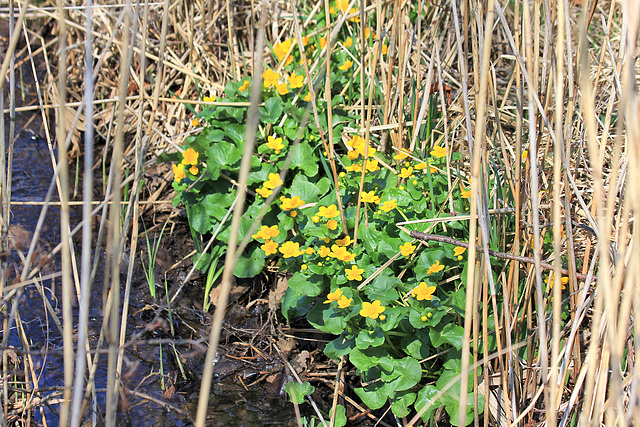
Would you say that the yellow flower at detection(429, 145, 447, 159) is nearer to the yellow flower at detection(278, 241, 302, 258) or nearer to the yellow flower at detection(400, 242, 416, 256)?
the yellow flower at detection(400, 242, 416, 256)

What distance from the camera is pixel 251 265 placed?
2.26 metres

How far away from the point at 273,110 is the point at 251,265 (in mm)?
760

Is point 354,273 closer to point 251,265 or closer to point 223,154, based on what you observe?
point 251,265

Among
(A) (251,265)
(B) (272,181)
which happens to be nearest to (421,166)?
(B) (272,181)

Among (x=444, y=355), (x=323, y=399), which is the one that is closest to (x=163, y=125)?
(x=323, y=399)

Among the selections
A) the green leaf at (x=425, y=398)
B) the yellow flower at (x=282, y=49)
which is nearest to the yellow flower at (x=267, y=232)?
the green leaf at (x=425, y=398)

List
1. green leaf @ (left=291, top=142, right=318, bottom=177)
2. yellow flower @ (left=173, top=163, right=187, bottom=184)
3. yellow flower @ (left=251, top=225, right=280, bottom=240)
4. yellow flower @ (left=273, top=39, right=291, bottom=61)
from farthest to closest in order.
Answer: yellow flower @ (left=273, top=39, right=291, bottom=61) → green leaf @ (left=291, top=142, right=318, bottom=177) → yellow flower @ (left=173, top=163, right=187, bottom=184) → yellow flower @ (left=251, top=225, right=280, bottom=240)

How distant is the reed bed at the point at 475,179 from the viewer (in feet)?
3.24

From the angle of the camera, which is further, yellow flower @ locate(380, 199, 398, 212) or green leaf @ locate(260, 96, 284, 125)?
green leaf @ locate(260, 96, 284, 125)

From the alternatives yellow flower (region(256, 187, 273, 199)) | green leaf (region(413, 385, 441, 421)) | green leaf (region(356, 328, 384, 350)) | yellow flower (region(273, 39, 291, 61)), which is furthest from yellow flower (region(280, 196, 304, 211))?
yellow flower (region(273, 39, 291, 61))

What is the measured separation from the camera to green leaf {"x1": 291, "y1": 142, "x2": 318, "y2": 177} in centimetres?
231

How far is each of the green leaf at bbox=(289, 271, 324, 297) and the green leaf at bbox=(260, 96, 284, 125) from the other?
2.77ft

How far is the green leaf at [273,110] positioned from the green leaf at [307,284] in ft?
2.77

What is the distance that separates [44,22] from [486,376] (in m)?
3.77
